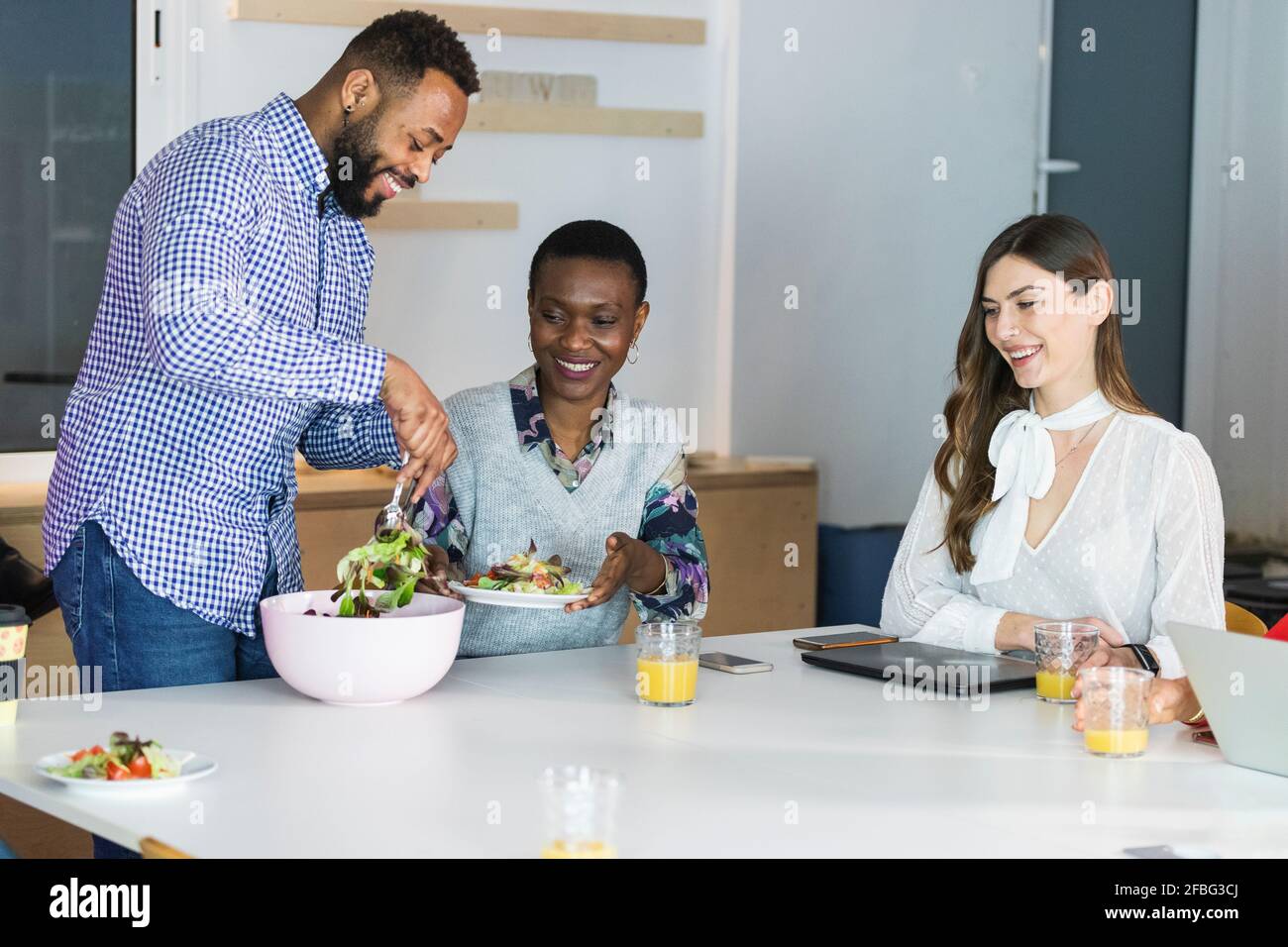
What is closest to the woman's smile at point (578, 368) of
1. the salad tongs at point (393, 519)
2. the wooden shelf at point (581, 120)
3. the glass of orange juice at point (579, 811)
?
the salad tongs at point (393, 519)

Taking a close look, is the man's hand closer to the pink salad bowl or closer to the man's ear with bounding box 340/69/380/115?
the pink salad bowl

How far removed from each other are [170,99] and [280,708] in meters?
2.28

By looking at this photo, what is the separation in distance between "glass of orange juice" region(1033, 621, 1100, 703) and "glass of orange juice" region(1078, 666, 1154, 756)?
26 cm

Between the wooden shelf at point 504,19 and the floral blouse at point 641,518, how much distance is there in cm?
171

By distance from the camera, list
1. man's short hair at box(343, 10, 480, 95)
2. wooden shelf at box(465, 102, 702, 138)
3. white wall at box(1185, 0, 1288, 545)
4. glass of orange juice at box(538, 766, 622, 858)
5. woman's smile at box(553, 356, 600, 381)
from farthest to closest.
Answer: wooden shelf at box(465, 102, 702, 138) → white wall at box(1185, 0, 1288, 545) → woman's smile at box(553, 356, 600, 381) → man's short hair at box(343, 10, 480, 95) → glass of orange juice at box(538, 766, 622, 858)

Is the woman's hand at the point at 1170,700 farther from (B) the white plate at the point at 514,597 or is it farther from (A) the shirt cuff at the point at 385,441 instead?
(A) the shirt cuff at the point at 385,441

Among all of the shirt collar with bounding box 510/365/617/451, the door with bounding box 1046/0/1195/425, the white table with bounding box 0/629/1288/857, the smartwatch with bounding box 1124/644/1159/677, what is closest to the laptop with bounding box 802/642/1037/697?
the white table with bounding box 0/629/1288/857

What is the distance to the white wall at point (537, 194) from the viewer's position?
152 inches

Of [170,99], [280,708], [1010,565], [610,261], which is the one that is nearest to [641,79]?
[170,99]

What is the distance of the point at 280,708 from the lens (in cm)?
196

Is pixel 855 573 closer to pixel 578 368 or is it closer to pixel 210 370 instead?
pixel 578 368

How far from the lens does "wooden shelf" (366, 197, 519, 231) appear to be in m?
3.97

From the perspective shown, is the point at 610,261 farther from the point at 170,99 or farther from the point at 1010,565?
the point at 170,99

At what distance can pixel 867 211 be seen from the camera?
4.64 meters
